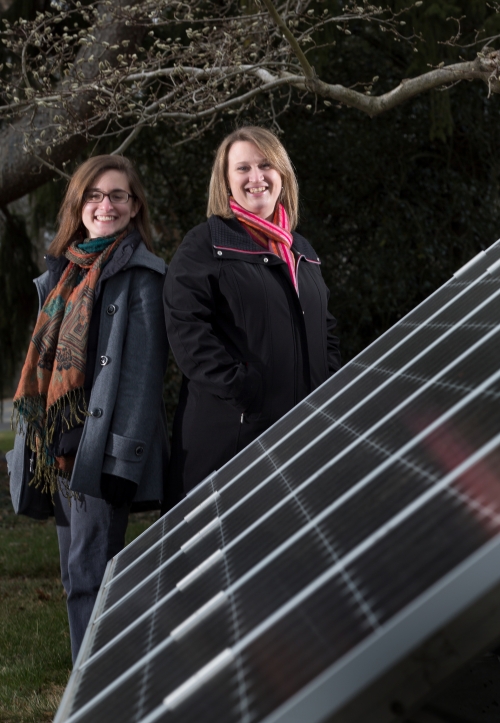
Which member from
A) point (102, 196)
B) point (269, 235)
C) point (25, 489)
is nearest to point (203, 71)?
point (102, 196)

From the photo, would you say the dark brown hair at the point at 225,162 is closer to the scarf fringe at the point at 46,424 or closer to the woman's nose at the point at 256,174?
the woman's nose at the point at 256,174

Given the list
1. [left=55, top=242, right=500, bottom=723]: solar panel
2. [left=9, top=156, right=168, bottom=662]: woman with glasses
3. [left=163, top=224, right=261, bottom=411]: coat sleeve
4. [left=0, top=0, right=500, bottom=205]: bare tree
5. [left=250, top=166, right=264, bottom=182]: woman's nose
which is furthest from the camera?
[left=0, top=0, right=500, bottom=205]: bare tree

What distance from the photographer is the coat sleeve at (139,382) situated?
431 cm

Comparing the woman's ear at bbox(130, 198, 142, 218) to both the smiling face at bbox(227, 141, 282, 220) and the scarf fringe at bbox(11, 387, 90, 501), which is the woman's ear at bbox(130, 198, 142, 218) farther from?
the scarf fringe at bbox(11, 387, 90, 501)

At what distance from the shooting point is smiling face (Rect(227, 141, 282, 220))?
4.59 meters

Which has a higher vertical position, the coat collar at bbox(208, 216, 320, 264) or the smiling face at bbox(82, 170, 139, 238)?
the smiling face at bbox(82, 170, 139, 238)

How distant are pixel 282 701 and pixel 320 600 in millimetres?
233

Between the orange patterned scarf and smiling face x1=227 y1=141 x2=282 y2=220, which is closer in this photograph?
the orange patterned scarf

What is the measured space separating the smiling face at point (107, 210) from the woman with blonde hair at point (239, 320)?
1.22 ft

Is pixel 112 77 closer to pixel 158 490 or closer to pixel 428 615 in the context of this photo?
pixel 158 490

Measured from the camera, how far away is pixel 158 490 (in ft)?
14.6

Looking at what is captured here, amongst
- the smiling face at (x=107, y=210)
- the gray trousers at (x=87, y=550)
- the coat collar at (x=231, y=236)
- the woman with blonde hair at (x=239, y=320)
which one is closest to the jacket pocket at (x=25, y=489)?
the gray trousers at (x=87, y=550)

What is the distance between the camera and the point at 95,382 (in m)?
4.41

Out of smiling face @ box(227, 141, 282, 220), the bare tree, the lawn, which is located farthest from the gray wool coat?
the bare tree
